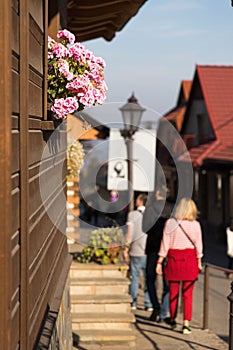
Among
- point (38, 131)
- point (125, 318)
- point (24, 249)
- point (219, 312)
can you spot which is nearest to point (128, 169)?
point (219, 312)

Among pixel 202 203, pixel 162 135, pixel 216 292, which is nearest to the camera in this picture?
pixel 216 292

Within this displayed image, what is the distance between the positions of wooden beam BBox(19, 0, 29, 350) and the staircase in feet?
16.3

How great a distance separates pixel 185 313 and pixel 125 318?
0.96 m

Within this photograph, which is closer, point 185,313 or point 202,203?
point 185,313

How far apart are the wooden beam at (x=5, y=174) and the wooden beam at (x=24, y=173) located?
453 mm

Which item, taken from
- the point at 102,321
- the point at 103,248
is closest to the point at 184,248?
the point at 103,248

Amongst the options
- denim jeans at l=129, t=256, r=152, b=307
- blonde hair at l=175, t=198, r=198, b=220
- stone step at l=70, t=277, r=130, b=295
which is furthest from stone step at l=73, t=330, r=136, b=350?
denim jeans at l=129, t=256, r=152, b=307

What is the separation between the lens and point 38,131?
444 cm

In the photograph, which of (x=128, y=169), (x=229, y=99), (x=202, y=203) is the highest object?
(x=229, y=99)

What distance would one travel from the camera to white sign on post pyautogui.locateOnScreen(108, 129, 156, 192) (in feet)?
44.0

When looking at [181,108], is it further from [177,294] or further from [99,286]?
[99,286]

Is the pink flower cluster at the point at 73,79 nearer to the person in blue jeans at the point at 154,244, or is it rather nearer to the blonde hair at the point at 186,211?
the blonde hair at the point at 186,211

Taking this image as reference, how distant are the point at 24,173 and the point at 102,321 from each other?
17.5 feet

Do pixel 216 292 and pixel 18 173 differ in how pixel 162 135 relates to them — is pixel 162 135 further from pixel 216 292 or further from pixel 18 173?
pixel 18 173
